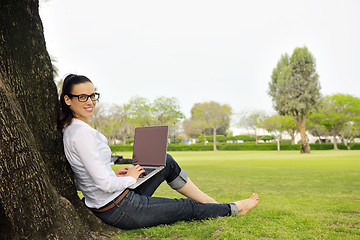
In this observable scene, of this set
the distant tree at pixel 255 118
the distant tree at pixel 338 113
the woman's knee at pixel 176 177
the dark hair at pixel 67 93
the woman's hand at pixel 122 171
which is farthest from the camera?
the distant tree at pixel 255 118

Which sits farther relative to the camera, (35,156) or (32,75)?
(32,75)

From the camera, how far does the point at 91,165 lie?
2469 millimetres

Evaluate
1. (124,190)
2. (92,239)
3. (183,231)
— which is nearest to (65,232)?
(92,239)

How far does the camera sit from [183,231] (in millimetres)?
2859

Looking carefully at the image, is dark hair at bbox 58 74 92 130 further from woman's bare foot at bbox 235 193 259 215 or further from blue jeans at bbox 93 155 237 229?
woman's bare foot at bbox 235 193 259 215

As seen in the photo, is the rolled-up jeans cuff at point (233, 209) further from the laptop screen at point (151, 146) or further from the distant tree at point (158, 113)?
the distant tree at point (158, 113)

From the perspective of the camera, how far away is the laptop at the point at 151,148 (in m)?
3.17

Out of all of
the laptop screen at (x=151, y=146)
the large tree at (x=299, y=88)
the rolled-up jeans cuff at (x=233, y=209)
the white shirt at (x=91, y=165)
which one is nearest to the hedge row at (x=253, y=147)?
the large tree at (x=299, y=88)

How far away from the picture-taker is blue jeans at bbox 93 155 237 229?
2.75 m

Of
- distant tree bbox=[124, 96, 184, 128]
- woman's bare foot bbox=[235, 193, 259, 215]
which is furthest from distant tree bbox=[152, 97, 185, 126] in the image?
woman's bare foot bbox=[235, 193, 259, 215]

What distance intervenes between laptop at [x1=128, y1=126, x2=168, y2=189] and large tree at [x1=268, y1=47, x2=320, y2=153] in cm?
3468

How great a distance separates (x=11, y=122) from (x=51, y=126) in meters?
0.57

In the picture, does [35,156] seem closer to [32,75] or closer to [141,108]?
[32,75]

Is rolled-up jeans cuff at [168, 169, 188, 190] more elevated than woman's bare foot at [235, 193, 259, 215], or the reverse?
rolled-up jeans cuff at [168, 169, 188, 190]
